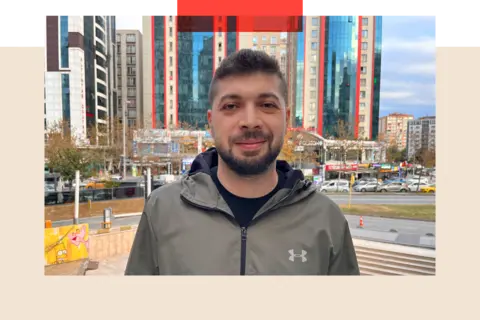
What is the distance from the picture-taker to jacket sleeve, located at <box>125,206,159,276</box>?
83 cm

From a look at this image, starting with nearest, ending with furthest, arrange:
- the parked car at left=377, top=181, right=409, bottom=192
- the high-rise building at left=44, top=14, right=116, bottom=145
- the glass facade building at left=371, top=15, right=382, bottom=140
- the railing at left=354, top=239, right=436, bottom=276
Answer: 1. the glass facade building at left=371, top=15, right=382, bottom=140
2. the railing at left=354, top=239, right=436, bottom=276
3. the high-rise building at left=44, top=14, right=116, bottom=145
4. the parked car at left=377, top=181, right=409, bottom=192

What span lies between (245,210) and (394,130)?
3.02 m

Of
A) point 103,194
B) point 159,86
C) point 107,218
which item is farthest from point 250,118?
point 103,194

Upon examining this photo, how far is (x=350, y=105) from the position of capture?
140 inches

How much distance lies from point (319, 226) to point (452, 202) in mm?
686

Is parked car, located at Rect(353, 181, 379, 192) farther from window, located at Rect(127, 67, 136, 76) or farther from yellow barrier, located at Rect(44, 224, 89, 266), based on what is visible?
yellow barrier, located at Rect(44, 224, 89, 266)

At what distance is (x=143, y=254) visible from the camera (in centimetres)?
83

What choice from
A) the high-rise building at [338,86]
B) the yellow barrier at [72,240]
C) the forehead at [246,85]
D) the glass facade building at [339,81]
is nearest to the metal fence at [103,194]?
the yellow barrier at [72,240]

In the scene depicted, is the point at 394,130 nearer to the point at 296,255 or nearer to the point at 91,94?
the point at 296,255

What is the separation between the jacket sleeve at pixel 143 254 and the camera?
0.83 m

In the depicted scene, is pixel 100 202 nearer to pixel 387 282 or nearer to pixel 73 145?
pixel 73 145

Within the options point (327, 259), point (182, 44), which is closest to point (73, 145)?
point (182, 44)

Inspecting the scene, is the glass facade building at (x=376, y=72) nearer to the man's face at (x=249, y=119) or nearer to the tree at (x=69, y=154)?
the man's face at (x=249, y=119)

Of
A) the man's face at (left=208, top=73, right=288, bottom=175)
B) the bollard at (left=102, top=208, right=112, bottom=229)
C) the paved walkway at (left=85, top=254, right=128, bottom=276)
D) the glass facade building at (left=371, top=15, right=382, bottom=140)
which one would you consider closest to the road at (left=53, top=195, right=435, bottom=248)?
the bollard at (left=102, top=208, right=112, bottom=229)
